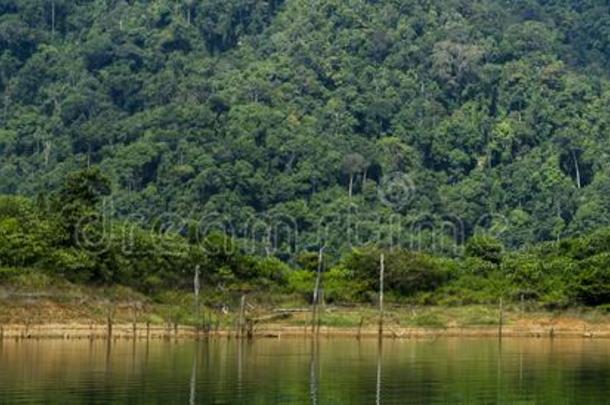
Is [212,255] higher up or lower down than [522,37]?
lower down

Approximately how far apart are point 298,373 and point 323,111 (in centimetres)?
8585

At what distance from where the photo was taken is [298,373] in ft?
133

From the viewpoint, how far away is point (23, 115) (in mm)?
127688

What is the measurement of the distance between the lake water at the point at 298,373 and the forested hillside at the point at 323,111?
47.6m

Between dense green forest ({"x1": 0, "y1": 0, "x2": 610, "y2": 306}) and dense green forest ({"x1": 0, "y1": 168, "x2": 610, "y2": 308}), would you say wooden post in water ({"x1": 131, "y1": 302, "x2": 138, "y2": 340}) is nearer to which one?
dense green forest ({"x1": 0, "y1": 168, "x2": 610, "y2": 308})

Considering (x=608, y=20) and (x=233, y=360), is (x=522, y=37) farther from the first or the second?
(x=233, y=360)

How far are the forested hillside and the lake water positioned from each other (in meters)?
47.6

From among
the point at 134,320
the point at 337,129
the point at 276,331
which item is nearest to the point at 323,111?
the point at 337,129

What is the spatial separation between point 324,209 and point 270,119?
570 inches

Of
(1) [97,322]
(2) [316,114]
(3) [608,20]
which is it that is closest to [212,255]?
(1) [97,322]

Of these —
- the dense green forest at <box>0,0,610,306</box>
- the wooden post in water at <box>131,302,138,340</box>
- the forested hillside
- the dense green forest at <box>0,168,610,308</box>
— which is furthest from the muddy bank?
the forested hillside

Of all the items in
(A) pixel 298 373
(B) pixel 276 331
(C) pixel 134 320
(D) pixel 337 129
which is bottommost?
(A) pixel 298 373

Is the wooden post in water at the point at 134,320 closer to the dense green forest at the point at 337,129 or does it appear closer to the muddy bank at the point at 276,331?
the muddy bank at the point at 276,331

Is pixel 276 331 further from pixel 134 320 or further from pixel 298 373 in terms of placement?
pixel 298 373
